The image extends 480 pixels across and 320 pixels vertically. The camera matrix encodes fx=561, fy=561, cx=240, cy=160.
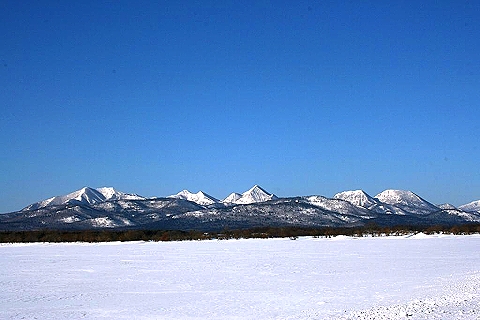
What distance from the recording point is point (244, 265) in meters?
31.0

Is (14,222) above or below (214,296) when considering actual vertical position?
above

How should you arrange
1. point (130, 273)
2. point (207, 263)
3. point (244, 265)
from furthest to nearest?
point (207, 263) < point (244, 265) < point (130, 273)

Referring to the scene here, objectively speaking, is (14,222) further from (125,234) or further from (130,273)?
(130,273)

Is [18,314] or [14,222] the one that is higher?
[14,222]

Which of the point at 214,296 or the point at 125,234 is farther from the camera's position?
the point at 125,234

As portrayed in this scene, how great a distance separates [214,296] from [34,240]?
71.8 m

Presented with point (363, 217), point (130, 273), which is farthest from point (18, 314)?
point (363, 217)

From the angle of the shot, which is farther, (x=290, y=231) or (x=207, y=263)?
(x=290, y=231)

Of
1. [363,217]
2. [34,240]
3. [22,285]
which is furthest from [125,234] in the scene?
[363,217]

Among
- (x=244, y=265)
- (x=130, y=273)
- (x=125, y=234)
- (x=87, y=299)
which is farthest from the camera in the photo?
(x=125, y=234)

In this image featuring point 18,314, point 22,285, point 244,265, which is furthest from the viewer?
point 244,265

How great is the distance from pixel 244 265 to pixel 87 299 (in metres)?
13.3

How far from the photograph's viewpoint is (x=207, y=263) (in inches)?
1298

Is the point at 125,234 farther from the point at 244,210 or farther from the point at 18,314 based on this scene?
the point at 244,210
